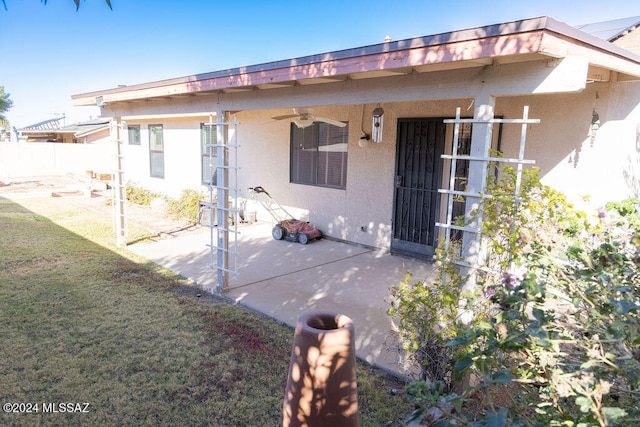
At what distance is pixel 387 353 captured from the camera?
3.97 metres

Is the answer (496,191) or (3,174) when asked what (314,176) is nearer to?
(496,191)

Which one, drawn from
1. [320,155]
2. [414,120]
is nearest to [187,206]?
[320,155]

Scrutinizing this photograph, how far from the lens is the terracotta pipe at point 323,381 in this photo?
2428 millimetres

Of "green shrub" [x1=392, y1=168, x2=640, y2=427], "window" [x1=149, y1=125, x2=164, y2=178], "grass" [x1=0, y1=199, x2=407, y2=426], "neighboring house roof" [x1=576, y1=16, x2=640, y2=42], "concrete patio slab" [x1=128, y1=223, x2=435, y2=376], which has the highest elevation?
"neighboring house roof" [x1=576, y1=16, x2=640, y2=42]

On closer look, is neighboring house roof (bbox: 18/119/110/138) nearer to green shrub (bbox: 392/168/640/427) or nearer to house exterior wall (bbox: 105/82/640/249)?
house exterior wall (bbox: 105/82/640/249)

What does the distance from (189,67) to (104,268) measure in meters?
24.8

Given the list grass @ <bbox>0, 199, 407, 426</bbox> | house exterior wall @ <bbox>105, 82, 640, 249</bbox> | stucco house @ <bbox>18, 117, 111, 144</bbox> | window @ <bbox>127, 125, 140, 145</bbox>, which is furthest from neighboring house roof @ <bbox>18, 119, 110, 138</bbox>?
grass @ <bbox>0, 199, 407, 426</bbox>

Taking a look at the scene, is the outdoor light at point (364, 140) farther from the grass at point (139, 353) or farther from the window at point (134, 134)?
the window at point (134, 134)

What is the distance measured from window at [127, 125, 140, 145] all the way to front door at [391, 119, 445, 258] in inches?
381

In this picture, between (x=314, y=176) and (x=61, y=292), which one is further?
(x=314, y=176)

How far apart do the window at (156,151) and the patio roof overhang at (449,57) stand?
8146mm

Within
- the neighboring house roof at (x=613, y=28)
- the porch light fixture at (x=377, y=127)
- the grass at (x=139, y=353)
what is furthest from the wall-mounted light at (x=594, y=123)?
the grass at (x=139, y=353)

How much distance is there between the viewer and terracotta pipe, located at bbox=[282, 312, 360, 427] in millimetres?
2428

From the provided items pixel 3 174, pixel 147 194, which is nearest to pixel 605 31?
pixel 147 194
